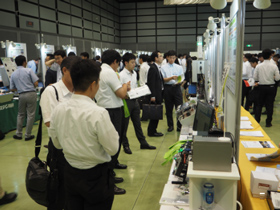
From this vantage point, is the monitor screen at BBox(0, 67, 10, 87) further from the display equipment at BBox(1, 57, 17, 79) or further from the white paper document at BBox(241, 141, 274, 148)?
the white paper document at BBox(241, 141, 274, 148)

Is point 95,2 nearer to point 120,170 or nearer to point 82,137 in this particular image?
point 120,170

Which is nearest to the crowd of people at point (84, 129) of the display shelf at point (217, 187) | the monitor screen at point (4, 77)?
the display shelf at point (217, 187)

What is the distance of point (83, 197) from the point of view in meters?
1.78

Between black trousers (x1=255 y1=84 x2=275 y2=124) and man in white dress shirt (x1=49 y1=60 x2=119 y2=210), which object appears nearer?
man in white dress shirt (x1=49 y1=60 x2=119 y2=210)

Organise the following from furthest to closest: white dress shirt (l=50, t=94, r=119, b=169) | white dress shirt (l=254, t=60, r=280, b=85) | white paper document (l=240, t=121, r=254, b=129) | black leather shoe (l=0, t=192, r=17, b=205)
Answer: white dress shirt (l=254, t=60, r=280, b=85) → white paper document (l=240, t=121, r=254, b=129) → black leather shoe (l=0, t=192, r=17, b=205) → white dress shirt (l=50, t=94, r=119, b=169)

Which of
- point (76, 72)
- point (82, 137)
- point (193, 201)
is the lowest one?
point (193, 201)

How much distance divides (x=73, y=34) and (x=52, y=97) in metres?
12.4

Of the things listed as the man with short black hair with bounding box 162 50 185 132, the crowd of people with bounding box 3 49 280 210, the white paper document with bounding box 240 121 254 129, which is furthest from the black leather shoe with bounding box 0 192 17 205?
the man with short black hair with bounding box 162 50 185 132

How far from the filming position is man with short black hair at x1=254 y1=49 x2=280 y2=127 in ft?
19.7

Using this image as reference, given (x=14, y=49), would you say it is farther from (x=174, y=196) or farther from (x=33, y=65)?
(x=174, y=196)

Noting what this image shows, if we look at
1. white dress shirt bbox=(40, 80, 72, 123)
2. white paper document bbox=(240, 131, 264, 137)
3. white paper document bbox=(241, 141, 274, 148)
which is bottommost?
white paper document bbox=(241, 141, 274, 148)

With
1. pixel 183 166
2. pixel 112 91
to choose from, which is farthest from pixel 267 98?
pixel 183 166

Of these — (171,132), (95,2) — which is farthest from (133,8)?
(171,132)

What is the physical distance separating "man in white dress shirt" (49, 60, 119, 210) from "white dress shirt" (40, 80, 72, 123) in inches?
23.4
